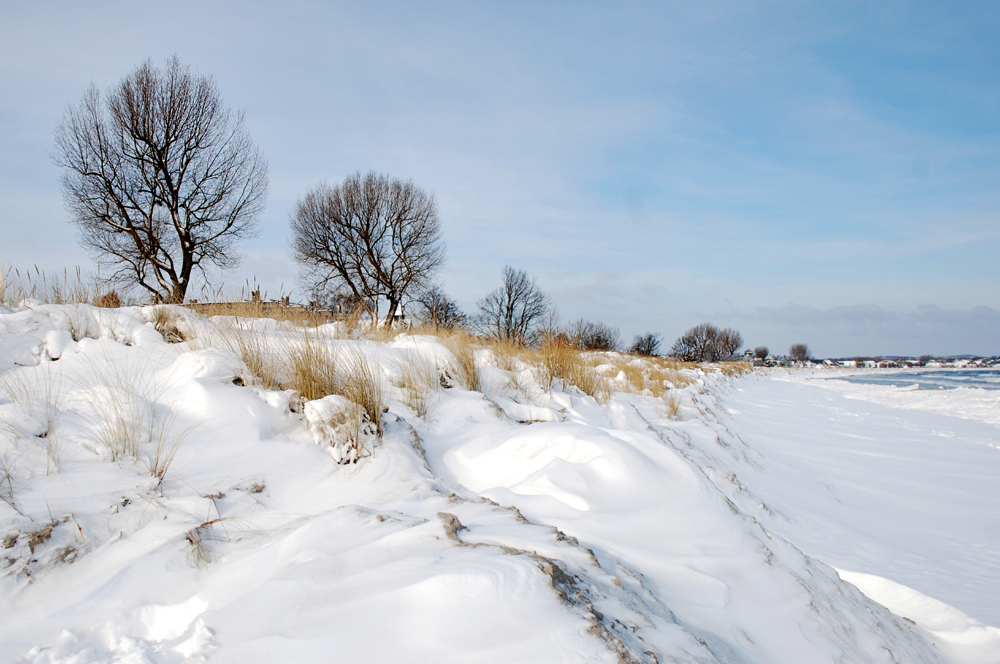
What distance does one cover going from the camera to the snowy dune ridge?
42.7 inches

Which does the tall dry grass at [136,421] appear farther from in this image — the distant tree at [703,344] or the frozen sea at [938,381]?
the distant tree at [703,344]

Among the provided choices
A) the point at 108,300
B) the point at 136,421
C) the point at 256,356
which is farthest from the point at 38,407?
the point at 108,300

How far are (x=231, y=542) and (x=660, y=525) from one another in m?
1.75

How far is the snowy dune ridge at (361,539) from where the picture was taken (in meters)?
1.08

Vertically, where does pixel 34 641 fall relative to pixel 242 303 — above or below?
below

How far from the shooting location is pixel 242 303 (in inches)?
199

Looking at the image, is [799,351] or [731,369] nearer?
[731,369]

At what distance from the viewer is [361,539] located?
58.0 inches

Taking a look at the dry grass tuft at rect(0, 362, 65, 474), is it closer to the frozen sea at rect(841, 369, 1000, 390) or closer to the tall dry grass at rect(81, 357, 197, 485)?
the tall dry grass at rect(81, 357, 197, 485)

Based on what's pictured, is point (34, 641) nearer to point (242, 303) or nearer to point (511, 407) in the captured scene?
point (511, 407)

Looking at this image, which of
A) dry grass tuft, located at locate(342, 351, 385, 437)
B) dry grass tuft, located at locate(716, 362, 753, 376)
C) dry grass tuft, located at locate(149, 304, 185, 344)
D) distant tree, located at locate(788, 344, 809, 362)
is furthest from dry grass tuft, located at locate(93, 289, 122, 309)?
distant tree, located at locate(788, 344, 809, 362)

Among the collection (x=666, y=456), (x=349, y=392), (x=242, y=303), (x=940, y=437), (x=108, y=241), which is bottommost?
(x=940, y=437)

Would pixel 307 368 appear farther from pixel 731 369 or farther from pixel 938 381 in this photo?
pixel 938 381

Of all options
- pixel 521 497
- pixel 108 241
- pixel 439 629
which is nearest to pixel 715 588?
pixel 521 497
